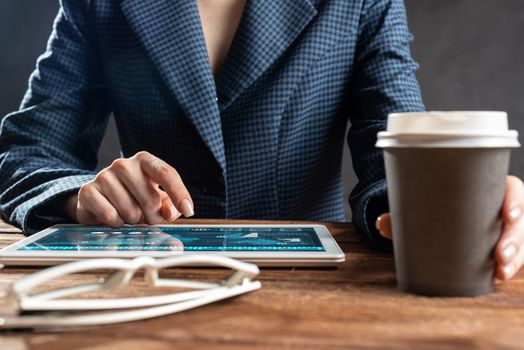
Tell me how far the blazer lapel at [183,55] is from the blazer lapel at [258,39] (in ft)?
0.15

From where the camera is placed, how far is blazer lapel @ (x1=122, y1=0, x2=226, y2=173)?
1077mm

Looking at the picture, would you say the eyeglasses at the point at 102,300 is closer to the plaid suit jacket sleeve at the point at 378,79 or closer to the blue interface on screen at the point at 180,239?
the blue interface on screen at the point at 180,239

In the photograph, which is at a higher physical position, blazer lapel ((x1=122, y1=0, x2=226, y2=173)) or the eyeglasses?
blazer lapel ((x1=122, y1=0, x2=226, y2=173))

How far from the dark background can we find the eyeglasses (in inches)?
77.9

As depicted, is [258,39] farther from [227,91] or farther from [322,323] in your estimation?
[322,323]

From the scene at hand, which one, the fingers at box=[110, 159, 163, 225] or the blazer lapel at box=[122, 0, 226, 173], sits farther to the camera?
the blazer lapel at box=[122, 0, 226, 173]

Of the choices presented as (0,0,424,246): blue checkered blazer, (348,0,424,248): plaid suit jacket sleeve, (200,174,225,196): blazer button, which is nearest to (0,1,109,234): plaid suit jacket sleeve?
(0,0,424,246): blue checkered blazer

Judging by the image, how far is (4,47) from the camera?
229 centimetres

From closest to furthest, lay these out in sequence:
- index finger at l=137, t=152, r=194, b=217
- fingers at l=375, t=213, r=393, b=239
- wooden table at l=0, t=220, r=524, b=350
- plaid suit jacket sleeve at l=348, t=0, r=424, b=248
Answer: wooden table at l=0, t=220, r=524, b=350 < fingers at l=375, t=213, r=393, b=239 < index finger at l=137, t=152, r=194, b=217 < plaid suit jacket sleeve at l=348, t=0, r=424, b=248

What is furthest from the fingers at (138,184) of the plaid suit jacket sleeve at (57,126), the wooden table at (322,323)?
the wooden table at (322,323)

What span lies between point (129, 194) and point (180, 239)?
0.12 meters

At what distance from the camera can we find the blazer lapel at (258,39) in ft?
3.62

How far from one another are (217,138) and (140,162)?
0.34 meters

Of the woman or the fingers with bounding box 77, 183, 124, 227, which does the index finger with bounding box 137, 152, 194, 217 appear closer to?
the fingers with bounding box 77, 183, 124, 227
